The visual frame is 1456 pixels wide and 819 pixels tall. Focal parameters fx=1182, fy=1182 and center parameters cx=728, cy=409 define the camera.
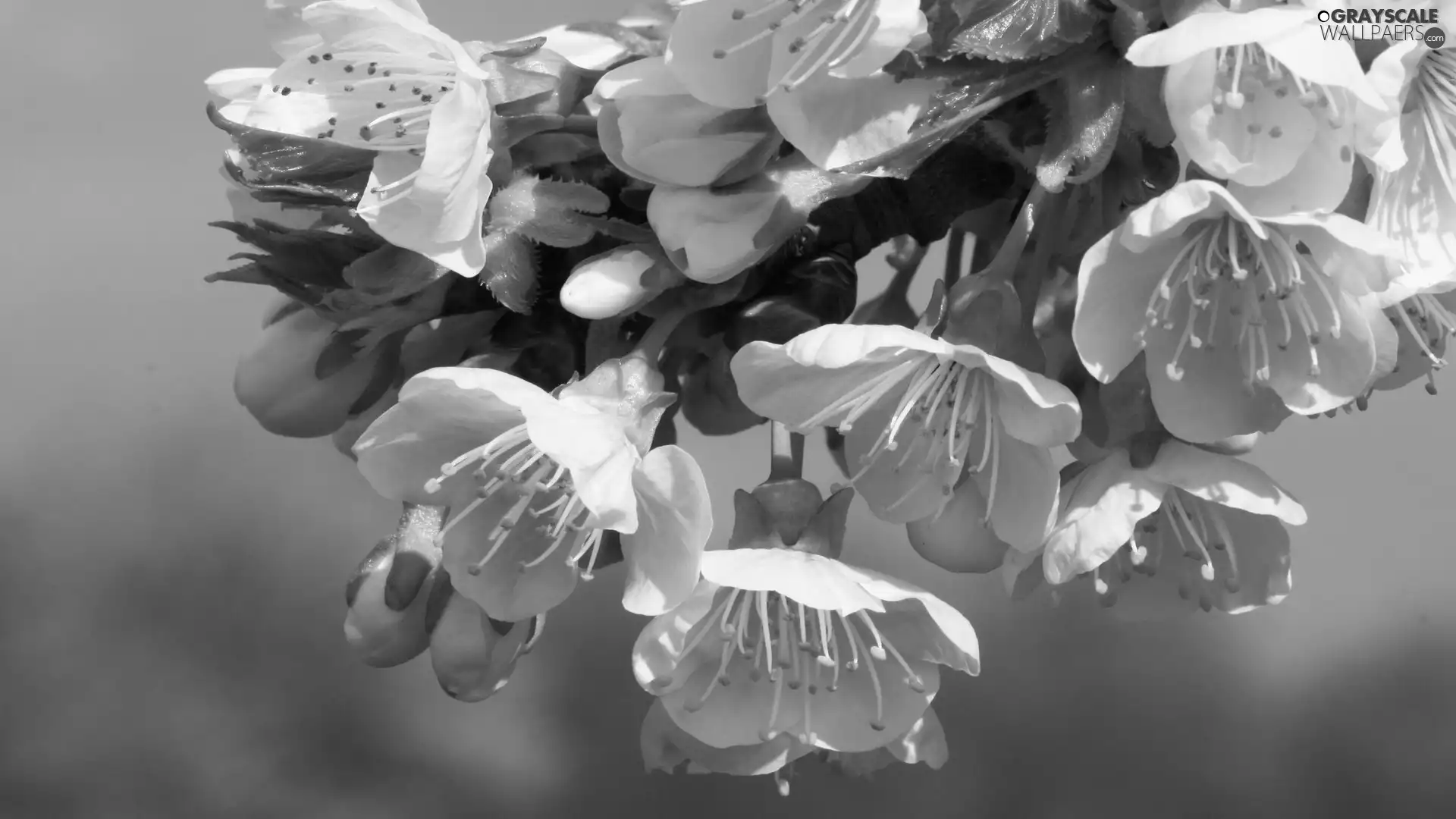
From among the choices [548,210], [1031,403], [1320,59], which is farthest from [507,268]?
[1320,59]

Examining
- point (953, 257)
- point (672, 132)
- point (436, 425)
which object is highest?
point (672, 132)

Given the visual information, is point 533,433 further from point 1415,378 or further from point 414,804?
point 414,804

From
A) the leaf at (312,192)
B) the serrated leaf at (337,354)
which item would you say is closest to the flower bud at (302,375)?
the serrated leaf at (337,354)

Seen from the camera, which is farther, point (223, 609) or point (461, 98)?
point (223, 609)

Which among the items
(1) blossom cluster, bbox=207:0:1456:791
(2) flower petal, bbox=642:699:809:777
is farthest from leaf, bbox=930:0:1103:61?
(2) flower petal, bbox=642:699:809:777

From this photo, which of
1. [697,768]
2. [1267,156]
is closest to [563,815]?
[697,768]

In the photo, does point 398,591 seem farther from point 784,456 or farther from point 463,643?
point 784,456
